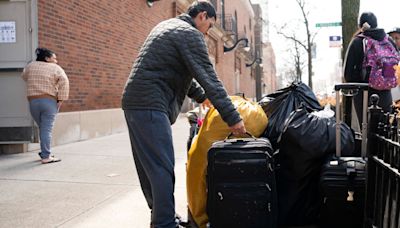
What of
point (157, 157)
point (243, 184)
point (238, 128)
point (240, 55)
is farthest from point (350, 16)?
point (240, 55)

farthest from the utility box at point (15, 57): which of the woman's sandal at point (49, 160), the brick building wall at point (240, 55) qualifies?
the brick building wall at point (240, 55)

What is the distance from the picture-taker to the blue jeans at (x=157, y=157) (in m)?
3.13

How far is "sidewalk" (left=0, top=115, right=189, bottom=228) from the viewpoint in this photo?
12.8 ft

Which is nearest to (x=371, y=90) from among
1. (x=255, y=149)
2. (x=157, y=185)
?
(x=255, y=149)

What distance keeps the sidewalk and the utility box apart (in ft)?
2.05

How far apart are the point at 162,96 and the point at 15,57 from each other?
4.89m

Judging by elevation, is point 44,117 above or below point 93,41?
below

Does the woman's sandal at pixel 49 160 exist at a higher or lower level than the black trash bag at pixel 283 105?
lower

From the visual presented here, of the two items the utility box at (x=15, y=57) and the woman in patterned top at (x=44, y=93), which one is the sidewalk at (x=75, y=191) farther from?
the utility box at (x=15, y=57)

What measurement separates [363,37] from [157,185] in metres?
2.85

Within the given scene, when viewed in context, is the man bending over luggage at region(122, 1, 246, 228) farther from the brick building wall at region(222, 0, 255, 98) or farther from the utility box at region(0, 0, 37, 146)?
the brick building wall at region(222, 0, 255, 98)

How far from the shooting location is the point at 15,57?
7148 mm

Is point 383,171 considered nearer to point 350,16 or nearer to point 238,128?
point 238,128

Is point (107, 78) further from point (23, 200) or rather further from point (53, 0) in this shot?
point (23, 200)
